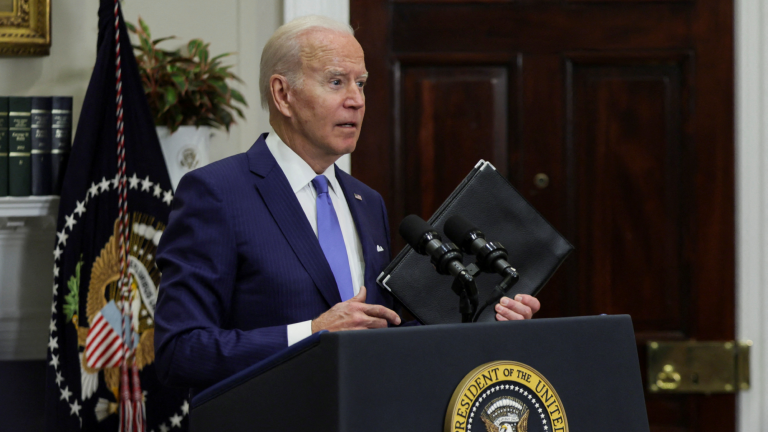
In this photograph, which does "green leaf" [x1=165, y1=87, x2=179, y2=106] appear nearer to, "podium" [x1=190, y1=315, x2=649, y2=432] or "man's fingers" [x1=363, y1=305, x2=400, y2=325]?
"man's fingers" [x1=363, y1=305, x2=400, y2=325]

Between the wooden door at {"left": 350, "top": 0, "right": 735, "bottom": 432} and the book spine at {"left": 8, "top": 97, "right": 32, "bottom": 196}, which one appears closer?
the book spine at {"left": 8, "top": 97, "right": 32, "bottom": 196}

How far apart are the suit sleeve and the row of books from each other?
1.03 meters

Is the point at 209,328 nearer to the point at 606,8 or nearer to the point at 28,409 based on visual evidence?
the point at 28,409

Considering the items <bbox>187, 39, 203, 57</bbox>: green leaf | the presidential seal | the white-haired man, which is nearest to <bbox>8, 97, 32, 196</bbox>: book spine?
<bbox>187, 39, 203, 57</bbox>: green leaf

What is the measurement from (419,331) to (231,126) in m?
1.76

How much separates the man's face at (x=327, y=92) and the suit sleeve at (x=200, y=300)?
0.23 m

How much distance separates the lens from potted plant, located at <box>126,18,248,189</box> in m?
2.21

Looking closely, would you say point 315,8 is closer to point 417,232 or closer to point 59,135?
point 59,135

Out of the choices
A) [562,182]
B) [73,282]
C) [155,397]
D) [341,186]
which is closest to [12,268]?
[73,282]

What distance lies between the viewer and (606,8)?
264 cm

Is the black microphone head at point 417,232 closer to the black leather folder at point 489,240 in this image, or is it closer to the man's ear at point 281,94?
the black leather folder at point 489,240

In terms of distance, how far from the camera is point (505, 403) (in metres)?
0.84

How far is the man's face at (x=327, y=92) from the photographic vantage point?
4.73ft

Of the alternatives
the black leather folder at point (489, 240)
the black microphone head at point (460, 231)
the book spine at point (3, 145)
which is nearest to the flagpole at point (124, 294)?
the book spine at point (3, 145)
